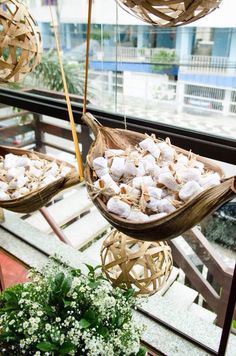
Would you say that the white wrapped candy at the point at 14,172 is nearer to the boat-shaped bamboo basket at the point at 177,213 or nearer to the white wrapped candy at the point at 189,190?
the boat-shaped bamboo basket at the point at 177,213

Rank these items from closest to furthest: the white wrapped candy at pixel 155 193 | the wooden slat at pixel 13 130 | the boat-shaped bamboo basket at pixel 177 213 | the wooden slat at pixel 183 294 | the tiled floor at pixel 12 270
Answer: the boat-shaped bamboo basket at pixel 177 213 → the white wrapped candy at pixel 155 193 → the tiled floor at pixel 12 270 → the wooden slat at pixel 183 294 → the wooden slat at pixel 13 130

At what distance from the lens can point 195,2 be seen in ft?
1.78

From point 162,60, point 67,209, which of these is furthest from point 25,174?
point 162,60

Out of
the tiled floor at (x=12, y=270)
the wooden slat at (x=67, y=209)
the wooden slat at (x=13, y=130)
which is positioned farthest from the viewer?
the wooden slat at (x=67, y=209)

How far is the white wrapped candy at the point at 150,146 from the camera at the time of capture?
0.68 metres

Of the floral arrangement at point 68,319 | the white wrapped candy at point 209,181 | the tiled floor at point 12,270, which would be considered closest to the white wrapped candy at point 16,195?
the floral arrangement at point 68,319

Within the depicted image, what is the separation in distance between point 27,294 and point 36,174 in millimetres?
316

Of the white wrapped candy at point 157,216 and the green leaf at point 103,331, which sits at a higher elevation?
the white wrapped candy at point 157,216

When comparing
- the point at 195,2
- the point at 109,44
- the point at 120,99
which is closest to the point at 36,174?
the point at 195,2

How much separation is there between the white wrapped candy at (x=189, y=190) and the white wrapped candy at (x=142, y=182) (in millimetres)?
68

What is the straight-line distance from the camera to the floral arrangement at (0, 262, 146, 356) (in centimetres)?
74

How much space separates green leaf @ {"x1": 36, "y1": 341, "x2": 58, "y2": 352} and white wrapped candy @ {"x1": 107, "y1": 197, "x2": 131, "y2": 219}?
1.23 feet

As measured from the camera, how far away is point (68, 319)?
2.49ft

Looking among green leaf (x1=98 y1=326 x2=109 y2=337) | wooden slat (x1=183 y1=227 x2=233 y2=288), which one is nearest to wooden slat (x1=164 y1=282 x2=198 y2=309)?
wooden slat (x1=183 y1=227 x2=233 y2=288)
